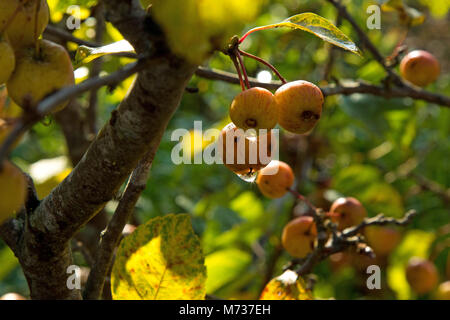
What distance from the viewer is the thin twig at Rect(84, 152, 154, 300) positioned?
896 mm

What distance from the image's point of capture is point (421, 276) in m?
1.96

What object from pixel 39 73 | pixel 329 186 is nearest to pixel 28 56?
pixel 39 73

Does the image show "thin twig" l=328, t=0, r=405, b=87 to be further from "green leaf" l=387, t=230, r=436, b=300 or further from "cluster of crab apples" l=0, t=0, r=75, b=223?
"cluster of crab apples" l=0, t=0, r=75, b=223

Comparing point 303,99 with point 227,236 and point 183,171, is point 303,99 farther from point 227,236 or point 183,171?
point 183,171

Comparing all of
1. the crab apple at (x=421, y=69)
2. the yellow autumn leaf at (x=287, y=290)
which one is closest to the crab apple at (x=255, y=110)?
the yellow autumn leaf at (x=287, y=290)

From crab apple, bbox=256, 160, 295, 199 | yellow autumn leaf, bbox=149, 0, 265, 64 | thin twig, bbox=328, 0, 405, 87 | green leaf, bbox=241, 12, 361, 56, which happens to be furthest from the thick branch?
yellow autumn leaf, bbox=149, 0, 265, 64

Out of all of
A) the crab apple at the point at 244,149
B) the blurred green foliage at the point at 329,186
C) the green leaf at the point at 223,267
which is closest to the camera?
the crab apple at the point at 244,149

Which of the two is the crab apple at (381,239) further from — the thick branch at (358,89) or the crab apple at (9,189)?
the crab apple at (9,189)

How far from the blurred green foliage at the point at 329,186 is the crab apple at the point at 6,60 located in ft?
3.60

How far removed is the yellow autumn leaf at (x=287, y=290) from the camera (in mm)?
1020

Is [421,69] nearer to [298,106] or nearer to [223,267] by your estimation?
[223,267]

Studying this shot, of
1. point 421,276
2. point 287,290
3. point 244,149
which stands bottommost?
point 421,276

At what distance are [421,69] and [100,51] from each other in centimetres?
121
